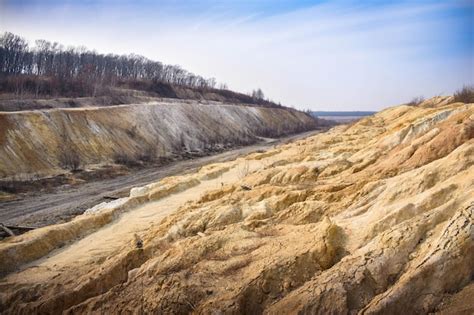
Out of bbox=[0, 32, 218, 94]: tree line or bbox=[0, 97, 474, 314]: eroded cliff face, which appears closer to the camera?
bbox=[0, 97, 474, 314]: eroded cliff face

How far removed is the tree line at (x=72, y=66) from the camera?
65225 mm

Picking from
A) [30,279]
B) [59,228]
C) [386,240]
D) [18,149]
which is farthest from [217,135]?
[386,240]

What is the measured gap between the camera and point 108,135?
130 feet

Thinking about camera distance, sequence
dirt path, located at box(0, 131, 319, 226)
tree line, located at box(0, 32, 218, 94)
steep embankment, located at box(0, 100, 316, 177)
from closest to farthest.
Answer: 1. dirt path, located at box(0, 131, 319, 226)
2. steep embankment, located at box(0, 100, 316, 177)
3. tree line, located at box(0, 32, 218, 94)

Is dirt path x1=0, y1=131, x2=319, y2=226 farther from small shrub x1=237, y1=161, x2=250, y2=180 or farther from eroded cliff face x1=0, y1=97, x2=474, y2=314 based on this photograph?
small shrub x1=237, y1=161, x2=250, y2=180

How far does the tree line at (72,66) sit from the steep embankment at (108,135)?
13397 millimetres

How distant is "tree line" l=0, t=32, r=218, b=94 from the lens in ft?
214

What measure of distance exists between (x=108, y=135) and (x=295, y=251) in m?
33.6

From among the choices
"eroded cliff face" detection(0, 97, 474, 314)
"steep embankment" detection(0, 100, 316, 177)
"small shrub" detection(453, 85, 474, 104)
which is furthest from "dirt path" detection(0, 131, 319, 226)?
"small shrub" detection(453, 85, 474, 104)

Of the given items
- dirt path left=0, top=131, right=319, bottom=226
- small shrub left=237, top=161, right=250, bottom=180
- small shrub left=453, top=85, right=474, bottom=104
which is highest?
small shrub left=453, top=85, right=474, bottom=104

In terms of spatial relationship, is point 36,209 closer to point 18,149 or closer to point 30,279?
point 18,149

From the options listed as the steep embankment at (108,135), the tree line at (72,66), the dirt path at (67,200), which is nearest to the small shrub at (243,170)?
the dirt path at (67,200)

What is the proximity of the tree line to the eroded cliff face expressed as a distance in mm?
43406

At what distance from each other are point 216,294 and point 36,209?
17286 millimetres
